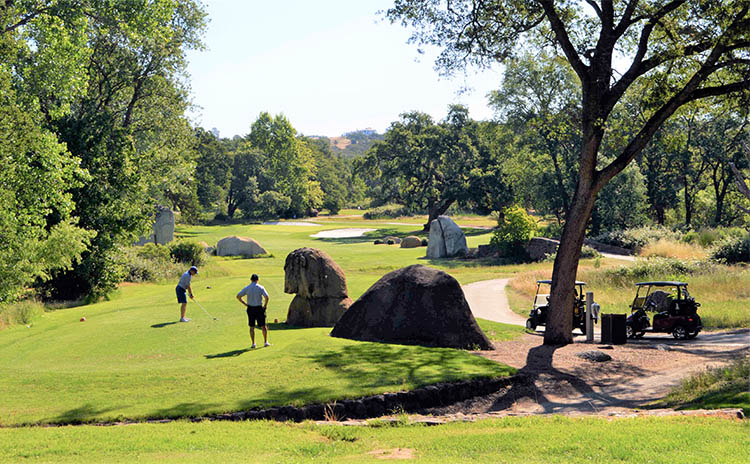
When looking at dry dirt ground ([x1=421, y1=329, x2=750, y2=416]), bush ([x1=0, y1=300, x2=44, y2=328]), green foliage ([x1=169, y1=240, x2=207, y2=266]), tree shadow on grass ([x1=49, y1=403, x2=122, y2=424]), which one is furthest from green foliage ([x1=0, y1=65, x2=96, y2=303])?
dry dirt ground ([x1=421, y1=329, x2=750, y2=416])

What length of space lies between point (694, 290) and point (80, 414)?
86.3 feet

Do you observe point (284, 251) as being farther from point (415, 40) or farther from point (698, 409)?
point (698, 409)

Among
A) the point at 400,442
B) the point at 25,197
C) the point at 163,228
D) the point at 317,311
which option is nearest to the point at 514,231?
the point at 317,311

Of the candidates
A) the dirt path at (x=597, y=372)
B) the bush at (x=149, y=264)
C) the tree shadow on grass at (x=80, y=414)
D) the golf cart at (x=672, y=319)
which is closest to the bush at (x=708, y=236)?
the golf cart at (x=672, y=319)

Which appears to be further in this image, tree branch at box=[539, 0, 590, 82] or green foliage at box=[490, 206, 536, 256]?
green foliage at box=[490, 206, 536, 256]

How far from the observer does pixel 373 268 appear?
42438mm

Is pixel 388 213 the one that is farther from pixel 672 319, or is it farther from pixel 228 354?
pixel 228 354

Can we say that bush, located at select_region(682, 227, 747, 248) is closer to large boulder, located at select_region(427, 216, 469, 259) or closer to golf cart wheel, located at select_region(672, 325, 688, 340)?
large boulder, located at select_region(427, 216, 469, 259)

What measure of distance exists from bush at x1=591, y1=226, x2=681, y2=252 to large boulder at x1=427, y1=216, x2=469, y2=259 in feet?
39.6

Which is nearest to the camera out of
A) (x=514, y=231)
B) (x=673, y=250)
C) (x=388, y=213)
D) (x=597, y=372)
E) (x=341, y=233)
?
(x=597, y=372)

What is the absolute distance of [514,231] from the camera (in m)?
47.0

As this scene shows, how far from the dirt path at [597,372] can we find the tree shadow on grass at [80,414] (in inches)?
273

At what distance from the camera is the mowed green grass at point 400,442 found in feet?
30.1

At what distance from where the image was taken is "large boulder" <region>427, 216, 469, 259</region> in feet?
166
